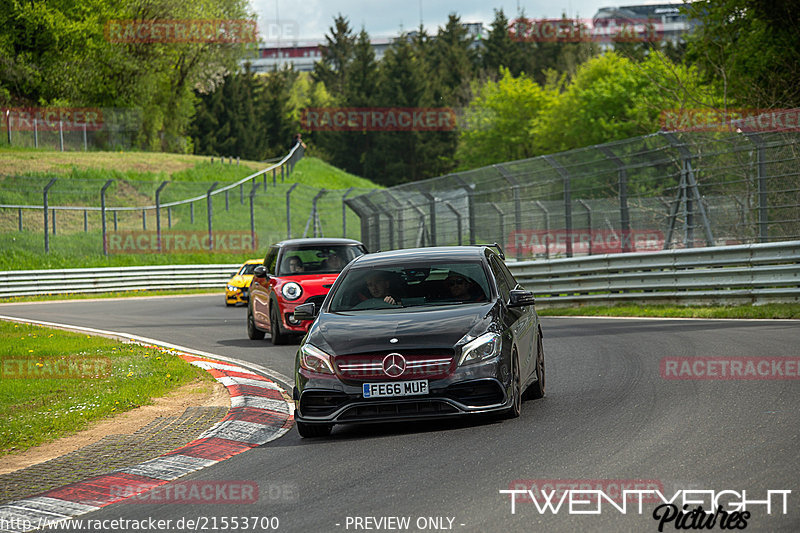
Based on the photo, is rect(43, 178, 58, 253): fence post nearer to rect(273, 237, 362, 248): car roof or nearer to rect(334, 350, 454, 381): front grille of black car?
rect(273, 237, 362, 248): car roof

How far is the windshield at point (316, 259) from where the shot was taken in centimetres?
1706

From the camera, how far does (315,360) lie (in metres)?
8.29

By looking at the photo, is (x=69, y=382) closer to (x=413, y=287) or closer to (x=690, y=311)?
(x=413, y=287)

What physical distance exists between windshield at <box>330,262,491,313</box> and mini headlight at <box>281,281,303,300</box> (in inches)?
270

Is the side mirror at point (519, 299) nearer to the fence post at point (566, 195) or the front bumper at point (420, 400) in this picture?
the front bumper at point (420, 400)

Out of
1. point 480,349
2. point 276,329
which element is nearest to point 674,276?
point 276,329

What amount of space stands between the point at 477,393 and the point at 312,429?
130 cm

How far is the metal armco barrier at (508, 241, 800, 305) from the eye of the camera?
17428 mm

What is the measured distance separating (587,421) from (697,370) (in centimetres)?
308

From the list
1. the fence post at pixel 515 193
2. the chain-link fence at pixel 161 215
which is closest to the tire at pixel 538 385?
the fence post at pixel 515 193

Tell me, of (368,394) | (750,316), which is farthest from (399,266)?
(750,316)

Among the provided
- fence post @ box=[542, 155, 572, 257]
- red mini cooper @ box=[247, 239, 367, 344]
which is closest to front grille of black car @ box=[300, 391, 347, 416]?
red mini cooper @ box=[247, 239, 367, 344]

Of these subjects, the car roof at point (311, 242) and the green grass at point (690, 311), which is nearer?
the green grass at point (690, 311)

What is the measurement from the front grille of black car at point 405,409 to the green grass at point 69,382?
2.62 m
